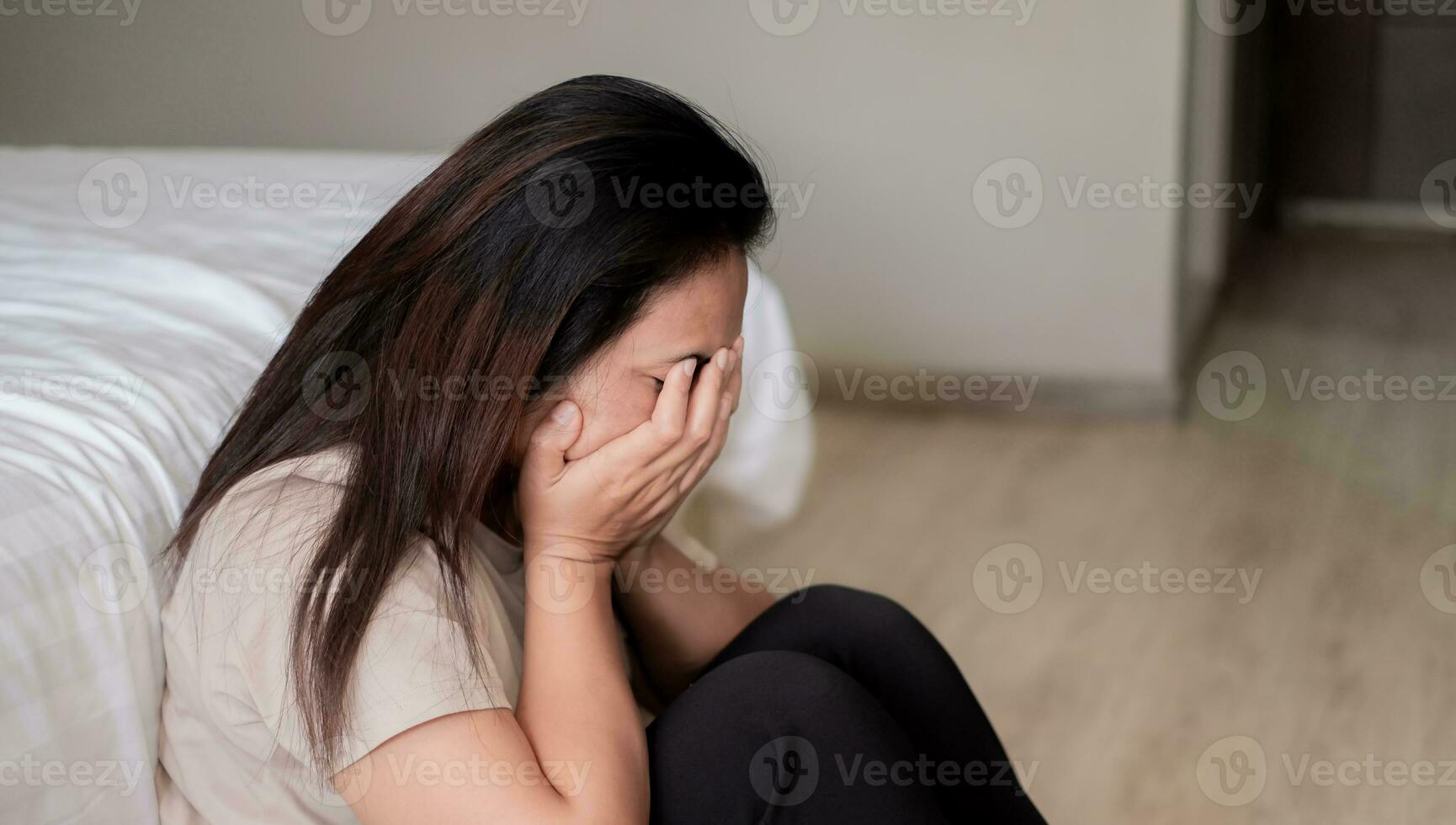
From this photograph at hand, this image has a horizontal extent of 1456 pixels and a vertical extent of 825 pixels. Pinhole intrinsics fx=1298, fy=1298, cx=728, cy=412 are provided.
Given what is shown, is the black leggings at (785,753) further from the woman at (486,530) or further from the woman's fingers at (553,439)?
the woman's fingers at (553,439)

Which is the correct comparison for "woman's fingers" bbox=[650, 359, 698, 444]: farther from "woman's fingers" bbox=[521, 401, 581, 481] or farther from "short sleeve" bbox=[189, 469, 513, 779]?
"short sleeve" bbox=[189, 469, 513, 779]

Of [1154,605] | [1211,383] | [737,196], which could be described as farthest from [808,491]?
[737,196]

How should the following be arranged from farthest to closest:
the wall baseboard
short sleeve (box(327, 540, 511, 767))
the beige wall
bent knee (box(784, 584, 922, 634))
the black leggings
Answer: the wall baseboard
the beige wall
bent knee (box(784, 584, 922, 634))
the black leggings
short sleeve (box(327, 540, 511, 767))

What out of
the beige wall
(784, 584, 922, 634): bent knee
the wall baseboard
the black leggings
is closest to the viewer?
the black leggings

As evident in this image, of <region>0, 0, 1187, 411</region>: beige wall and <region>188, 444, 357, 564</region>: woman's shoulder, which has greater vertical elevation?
Answer: <region>188, 444, 357, 564</region>: woman's shoulder

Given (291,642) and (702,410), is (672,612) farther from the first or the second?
(291,642)

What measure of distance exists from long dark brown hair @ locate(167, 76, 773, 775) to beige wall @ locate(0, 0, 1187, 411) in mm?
1944

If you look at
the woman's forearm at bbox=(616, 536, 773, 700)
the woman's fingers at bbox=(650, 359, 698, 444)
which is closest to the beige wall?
the woman's forearm at bbox=(616, 536, 773, 700)

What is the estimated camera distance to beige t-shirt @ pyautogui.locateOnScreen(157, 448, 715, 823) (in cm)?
76

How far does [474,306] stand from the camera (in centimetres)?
82

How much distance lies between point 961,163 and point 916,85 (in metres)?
0.19

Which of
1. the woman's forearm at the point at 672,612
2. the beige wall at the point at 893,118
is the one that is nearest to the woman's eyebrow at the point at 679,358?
the woman's forearm at the point at 672,612

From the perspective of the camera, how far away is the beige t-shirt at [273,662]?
76 cm

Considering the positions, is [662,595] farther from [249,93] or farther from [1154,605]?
[249,93]
